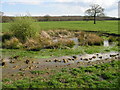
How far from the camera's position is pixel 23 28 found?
21062mm

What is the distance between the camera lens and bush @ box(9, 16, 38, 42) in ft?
69.4

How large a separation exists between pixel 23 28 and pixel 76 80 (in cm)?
1427

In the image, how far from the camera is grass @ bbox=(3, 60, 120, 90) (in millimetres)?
7848

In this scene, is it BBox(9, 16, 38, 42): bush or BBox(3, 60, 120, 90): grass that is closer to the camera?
BBox(3, 60, 120, 90): grass

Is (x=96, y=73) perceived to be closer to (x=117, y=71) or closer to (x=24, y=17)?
(x=117, y=71)

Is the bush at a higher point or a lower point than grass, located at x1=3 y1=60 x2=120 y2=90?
higher

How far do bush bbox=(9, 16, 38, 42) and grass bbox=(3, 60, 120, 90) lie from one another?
12.1m

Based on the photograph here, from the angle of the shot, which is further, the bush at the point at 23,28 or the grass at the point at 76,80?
the bush at the point at 23,28

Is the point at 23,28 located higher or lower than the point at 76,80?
higher

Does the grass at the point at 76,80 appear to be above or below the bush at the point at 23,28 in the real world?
below

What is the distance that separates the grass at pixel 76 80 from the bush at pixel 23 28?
12.1 meters

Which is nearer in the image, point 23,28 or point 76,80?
point 76,80

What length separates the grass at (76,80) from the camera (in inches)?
309

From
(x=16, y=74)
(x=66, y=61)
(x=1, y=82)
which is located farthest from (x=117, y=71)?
(x=1, y=82)
